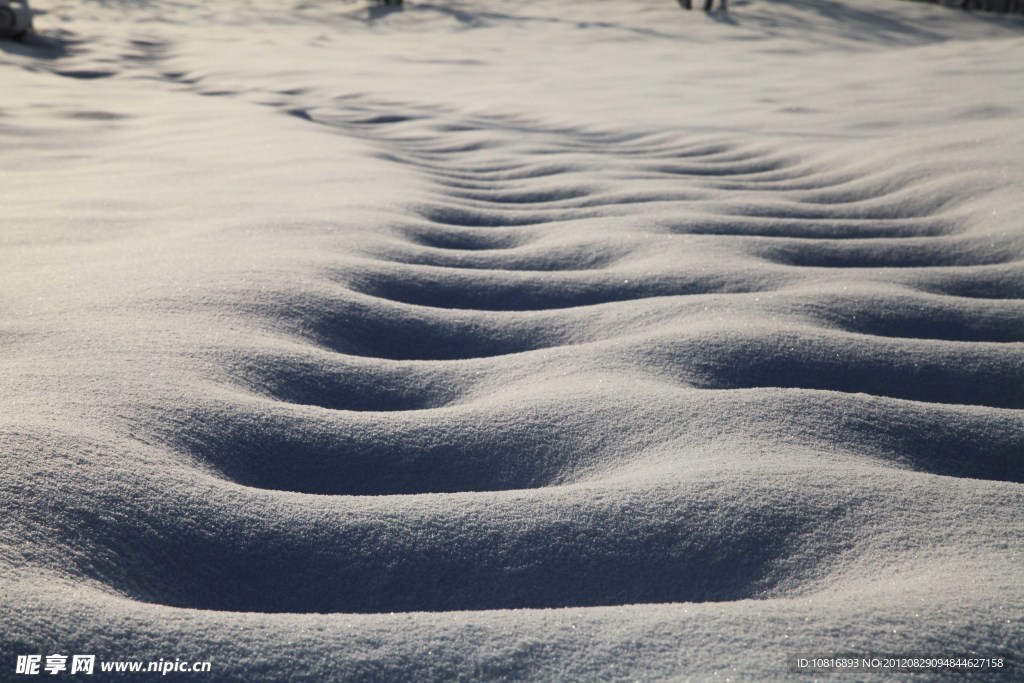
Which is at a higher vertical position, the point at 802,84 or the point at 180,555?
the point at 802,84

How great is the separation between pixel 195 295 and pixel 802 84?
3355mm

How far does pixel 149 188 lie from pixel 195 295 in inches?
35.3

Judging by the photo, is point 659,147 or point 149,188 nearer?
point 149,188

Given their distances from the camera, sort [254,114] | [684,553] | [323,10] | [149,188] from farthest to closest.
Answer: [323,10] → [254,114] → [149,188] → [684,553]

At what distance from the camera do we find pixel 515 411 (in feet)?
3.24

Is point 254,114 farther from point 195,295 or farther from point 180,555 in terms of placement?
point 180,555

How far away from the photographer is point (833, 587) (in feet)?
2.30

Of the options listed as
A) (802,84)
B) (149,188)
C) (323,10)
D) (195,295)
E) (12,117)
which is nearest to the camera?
A: (195,295)

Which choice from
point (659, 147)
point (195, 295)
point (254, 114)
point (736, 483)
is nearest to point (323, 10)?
point (254, 114)

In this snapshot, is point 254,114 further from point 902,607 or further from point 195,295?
point 902,607

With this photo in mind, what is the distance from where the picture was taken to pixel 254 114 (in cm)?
324

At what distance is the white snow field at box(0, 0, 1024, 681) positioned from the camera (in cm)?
64

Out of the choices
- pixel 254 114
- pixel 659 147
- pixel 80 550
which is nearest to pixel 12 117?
pixel 254 114

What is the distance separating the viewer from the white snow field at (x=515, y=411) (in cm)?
64
